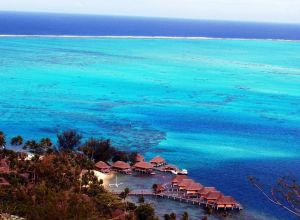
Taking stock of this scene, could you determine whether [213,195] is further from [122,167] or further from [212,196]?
[122,167]

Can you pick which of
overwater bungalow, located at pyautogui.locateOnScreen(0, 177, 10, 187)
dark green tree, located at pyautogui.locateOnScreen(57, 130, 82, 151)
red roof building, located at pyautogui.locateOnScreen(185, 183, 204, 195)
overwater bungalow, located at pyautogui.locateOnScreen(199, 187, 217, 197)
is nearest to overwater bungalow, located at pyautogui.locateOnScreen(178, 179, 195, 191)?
red roof building, located at pyautogui.locateOnScreen(185, 183, 204, 195)

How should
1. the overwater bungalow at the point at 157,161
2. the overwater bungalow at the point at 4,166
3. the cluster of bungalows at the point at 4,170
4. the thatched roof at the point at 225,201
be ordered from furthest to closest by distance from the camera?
1. the overwater bungalow at the point at 157,161
2. the thatched roof at the point at 225,201
3. the overwater bungalow at the point at 4,166
4. the cluster of bungalows at the point at 4,170

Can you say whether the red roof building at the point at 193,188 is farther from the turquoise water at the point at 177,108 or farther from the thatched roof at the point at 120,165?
the thatched roof at the point at 120,165

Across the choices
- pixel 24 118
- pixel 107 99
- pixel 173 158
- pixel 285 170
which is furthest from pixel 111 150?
pixel 107 99

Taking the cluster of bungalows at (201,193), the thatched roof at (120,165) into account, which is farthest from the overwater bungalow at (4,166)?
the cluster of bungalows at (201,193)

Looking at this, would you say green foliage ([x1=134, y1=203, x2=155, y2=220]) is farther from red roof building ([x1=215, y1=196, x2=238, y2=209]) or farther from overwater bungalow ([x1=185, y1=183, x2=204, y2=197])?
overwater bungalow ([x1=185, y1=183, x2=204, y2=197])
